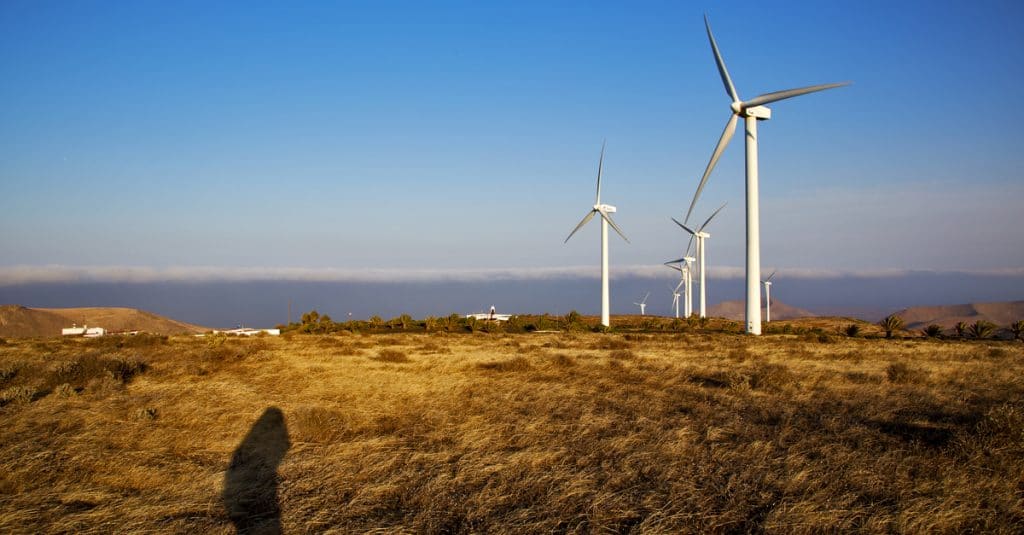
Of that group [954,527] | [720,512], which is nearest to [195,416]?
[720,512]

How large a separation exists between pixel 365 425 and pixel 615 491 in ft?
20.9

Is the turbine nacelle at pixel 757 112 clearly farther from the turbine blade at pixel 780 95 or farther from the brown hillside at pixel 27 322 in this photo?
the brown hillside at pixel 27 322

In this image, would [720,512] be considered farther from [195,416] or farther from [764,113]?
[764,113]

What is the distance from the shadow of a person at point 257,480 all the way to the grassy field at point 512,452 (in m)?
0.04

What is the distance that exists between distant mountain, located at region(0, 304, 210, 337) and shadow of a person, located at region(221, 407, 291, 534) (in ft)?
281

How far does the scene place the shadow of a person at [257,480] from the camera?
298 inches

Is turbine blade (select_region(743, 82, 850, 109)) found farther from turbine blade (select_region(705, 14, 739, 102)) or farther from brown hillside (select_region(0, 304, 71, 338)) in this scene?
brown hillside (select_region(0, 304, 71, 338))

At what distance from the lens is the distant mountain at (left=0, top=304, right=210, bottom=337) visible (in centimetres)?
9056

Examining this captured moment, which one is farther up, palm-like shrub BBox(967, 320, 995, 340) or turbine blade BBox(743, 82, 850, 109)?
turbine blade BBox(743, 82, 850, 109)

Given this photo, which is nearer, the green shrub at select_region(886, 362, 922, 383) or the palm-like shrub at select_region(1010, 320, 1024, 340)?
the green shrub at select_region(886, 362, 922, 383)

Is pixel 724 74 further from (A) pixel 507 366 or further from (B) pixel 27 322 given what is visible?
(B) pixel 27 322

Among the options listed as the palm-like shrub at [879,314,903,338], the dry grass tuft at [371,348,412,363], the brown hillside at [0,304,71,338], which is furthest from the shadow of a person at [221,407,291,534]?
the brown hillside at [0,304,71,338]

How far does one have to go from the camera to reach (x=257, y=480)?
9133mm

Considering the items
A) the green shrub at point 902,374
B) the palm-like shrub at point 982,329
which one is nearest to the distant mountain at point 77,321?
the green shrub at point 902,374
